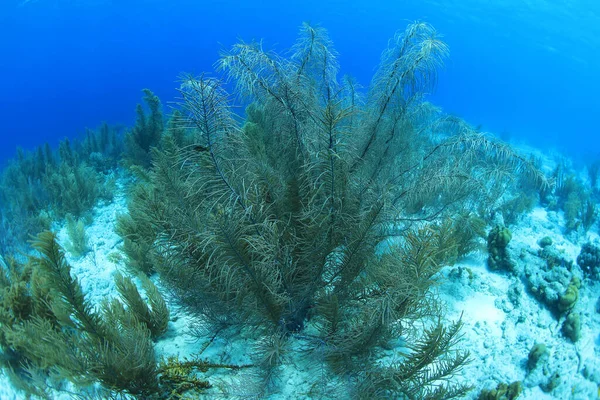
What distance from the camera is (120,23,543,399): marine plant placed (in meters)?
2.63

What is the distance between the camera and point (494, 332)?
4.20m

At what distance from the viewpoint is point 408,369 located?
8.70 ft

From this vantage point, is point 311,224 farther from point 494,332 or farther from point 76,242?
point 76,242

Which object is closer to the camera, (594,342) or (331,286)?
(331,286)

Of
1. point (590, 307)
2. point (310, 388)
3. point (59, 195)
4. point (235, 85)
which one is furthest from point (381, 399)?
point (59, 195)

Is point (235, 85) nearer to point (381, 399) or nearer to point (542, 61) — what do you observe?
point (381, 399)

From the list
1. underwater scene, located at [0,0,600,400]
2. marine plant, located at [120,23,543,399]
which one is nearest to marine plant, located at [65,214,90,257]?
underwater scene, located at [0,0,600,400]

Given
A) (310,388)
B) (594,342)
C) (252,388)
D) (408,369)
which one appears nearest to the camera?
(408,369)

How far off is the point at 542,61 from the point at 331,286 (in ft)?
→ 320

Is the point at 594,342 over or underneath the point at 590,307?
underneath

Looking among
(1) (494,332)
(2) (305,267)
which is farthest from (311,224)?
(1) (494,332)

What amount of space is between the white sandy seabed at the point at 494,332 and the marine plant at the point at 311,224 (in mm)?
376

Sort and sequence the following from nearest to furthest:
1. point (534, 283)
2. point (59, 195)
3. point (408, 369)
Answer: point (408, 369), point (534, 283), point (59, 195)

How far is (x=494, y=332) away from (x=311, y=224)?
3093 millimetres
